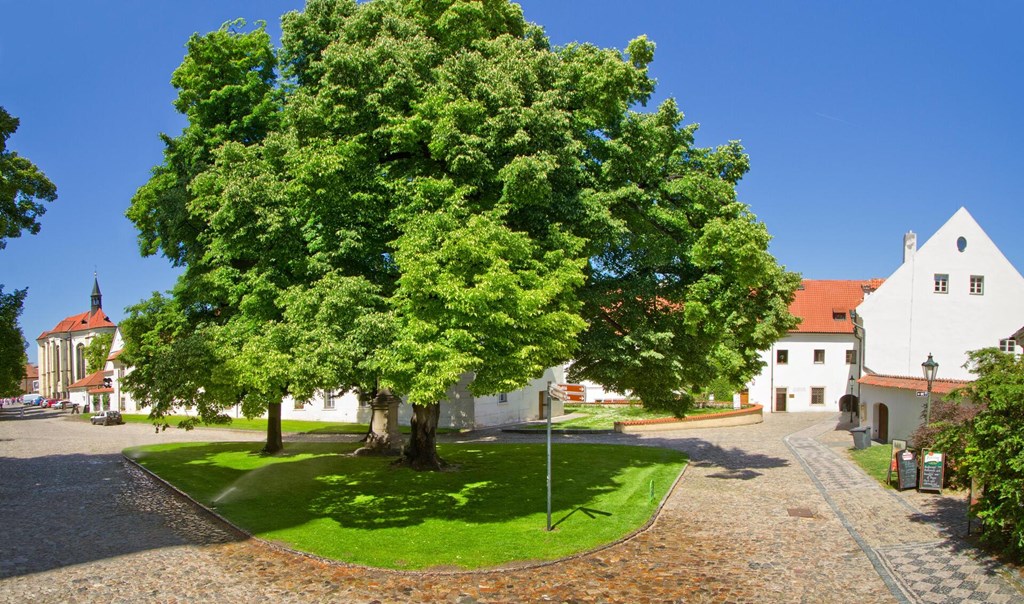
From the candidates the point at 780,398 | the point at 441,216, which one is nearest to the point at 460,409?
the point at 780,398

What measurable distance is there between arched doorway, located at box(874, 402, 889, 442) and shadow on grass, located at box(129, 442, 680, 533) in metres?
11.5

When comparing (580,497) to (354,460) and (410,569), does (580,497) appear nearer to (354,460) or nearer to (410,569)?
(410,569)

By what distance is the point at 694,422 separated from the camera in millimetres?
40781

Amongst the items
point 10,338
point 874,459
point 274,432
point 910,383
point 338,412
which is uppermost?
point 10,338

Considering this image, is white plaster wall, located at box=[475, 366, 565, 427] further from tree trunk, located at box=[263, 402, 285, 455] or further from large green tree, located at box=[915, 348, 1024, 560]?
large green tree, located at box=[915, 348, 1024, 560]

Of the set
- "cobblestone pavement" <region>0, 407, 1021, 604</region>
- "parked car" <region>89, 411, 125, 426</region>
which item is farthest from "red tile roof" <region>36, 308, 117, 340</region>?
"cobblestone pavement" <region>0, 407, 1021, 604</region>

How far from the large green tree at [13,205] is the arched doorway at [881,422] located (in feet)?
117

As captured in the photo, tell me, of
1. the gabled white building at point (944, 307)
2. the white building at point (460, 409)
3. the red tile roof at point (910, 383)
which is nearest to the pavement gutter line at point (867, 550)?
the red tile roof at point (910, 383)

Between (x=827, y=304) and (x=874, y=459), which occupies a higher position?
(x=827, y=304)

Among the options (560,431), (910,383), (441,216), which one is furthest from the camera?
(560,431)

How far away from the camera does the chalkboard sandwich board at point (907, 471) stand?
19312 millimetres

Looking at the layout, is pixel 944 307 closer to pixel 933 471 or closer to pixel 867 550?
pixel 933 471

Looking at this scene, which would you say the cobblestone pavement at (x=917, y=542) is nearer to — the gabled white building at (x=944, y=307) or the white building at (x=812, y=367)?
the gabled white building at (x=944, y=307)

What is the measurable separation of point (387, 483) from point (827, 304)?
44.4 m
